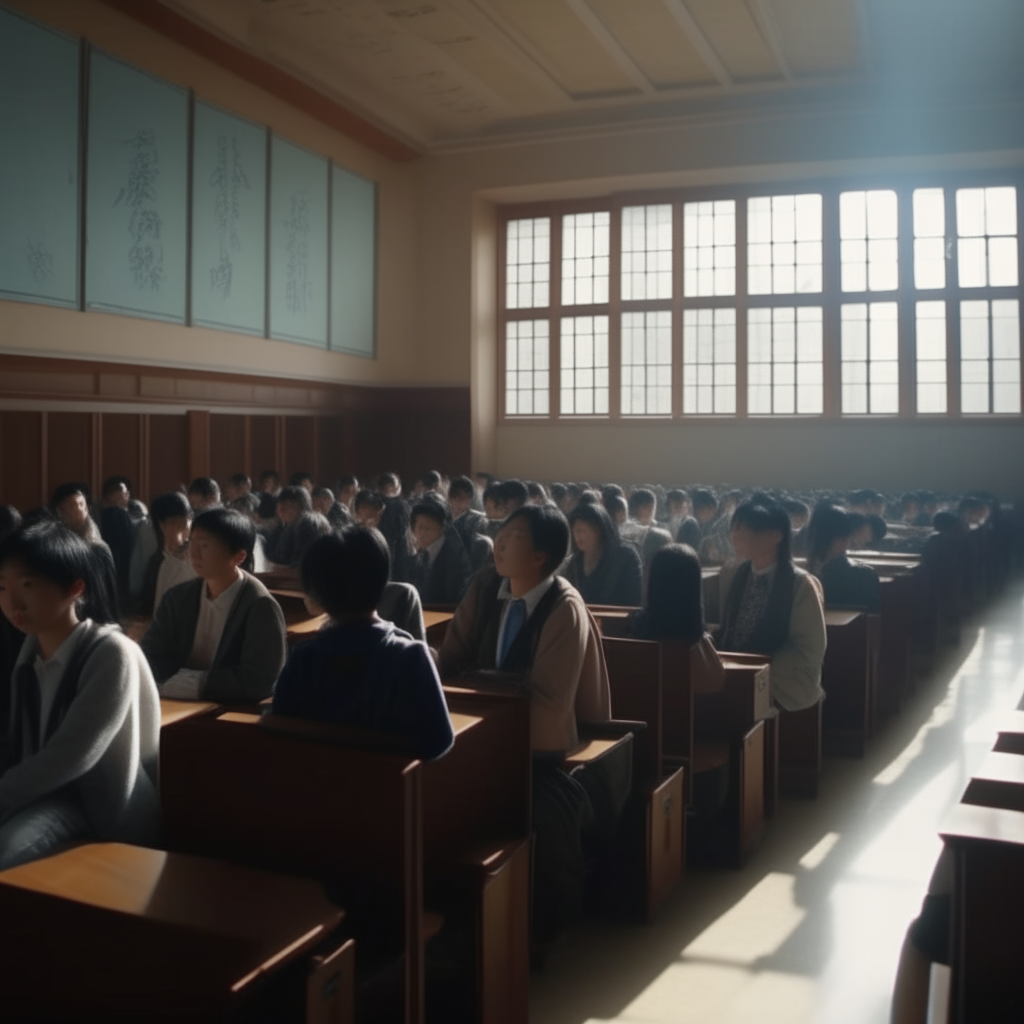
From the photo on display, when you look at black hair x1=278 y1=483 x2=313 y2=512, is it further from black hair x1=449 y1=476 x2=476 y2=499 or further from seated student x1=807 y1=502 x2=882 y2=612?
seated student x1=807 y1=502 x2=882 y2=612

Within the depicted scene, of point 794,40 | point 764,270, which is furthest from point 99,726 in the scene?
point 764,270

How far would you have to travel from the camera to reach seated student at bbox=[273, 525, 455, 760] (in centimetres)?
256

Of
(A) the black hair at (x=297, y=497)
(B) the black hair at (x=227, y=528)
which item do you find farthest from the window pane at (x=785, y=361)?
(B) the black hair at (x=227, y=528)

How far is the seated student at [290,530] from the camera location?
7.68 m

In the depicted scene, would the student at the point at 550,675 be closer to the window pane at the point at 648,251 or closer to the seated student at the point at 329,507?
the seated student at the point at 329,507

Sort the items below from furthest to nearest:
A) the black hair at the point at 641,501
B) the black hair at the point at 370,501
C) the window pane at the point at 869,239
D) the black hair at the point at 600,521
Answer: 1. the window pane at the point at 869,239
2. the black hair at the point at 641,501
3. the black hair at the point at 370,501
4. the black hair at the point at 600,521

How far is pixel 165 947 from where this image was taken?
1.97 m

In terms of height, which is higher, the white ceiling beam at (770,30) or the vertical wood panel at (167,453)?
the white ceiling beam at (770,30)

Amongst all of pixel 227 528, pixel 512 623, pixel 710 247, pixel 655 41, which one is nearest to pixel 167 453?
pixel 655 41

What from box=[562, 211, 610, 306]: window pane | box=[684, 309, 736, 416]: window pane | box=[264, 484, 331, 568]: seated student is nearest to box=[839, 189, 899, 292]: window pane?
box=[684, 309, 736, 416]: window pane

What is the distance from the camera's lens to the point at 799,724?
17.7 feet

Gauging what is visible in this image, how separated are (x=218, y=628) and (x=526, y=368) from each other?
1652cm

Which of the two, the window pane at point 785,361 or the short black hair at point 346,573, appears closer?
the short black hair at point 346,573

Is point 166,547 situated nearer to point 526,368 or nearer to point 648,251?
point 648,251
